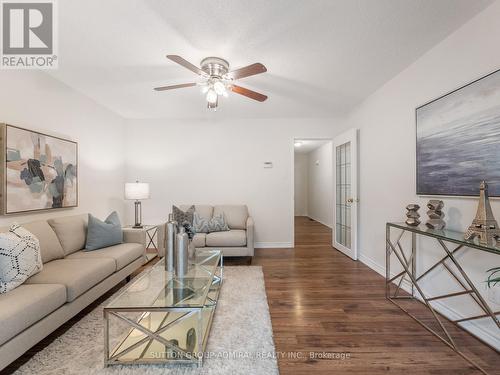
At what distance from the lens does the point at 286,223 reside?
4258 millimetres

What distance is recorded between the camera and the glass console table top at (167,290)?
149 centimetres

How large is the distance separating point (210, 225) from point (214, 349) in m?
2.10

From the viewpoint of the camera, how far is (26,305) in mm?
1402

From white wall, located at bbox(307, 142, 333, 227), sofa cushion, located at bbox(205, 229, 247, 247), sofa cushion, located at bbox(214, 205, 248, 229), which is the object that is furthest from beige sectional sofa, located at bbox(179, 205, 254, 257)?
white wall, located at bbox(307, 142, 333, 227)

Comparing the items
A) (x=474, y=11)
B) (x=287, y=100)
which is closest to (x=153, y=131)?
(x=287, y=100)

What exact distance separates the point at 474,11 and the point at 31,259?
12.8ft

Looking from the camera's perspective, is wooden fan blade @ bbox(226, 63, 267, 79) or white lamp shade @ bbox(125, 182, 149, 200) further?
white lamp shade @ bbox(125, 182, 149, 200)

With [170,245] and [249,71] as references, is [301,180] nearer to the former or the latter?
[249,71]

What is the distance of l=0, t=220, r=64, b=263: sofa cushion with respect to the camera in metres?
2.11

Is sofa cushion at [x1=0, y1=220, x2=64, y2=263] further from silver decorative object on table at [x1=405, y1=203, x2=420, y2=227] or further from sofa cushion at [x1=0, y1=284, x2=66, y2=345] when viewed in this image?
silver decorative object on table at [x1=405, y1=203, x2=420, y2=227]

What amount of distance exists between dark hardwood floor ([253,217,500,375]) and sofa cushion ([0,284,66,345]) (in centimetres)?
163

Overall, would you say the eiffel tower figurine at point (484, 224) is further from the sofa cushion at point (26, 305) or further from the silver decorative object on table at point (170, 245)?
the sofa cushion at point (26, 305)

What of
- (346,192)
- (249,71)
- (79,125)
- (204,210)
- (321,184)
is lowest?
(204,210)

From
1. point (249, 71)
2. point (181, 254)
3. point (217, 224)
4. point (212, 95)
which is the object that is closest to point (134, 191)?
point (217, 224)
